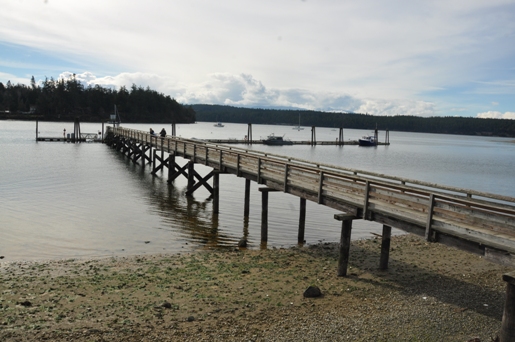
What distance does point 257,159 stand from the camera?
19.3 m

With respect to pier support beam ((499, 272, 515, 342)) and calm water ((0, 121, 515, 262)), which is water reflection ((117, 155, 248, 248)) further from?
pier support beam ((499, 272, 515, 342))

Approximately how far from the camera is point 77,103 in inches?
6535

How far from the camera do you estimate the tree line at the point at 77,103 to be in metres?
164

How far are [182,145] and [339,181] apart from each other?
18.1 meters

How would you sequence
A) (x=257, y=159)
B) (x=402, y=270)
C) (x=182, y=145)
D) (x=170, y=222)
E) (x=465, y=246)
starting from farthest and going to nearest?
(x=182, y=145) → (x=170, y=222) → (x=257, y=159) → (x=402, y=270) → (x=465, y=246)

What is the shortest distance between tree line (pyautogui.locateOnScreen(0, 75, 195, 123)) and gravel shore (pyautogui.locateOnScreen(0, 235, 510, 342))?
515 feet

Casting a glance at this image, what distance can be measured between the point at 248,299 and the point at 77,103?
17073 cm

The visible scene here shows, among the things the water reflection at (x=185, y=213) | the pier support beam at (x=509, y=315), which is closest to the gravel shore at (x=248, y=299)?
the pier support beam at (x=509, y=315)

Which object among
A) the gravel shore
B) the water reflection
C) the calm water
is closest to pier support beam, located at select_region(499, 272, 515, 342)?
the gravel shore

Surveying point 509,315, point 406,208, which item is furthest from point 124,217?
point 509,315

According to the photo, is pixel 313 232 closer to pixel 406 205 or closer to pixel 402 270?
pixel 402 270

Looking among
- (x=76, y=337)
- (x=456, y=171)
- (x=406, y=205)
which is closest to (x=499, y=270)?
(x=406, y=205)

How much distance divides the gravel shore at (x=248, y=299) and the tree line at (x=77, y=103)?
156821mm

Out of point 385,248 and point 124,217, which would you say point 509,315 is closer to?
point 385,248
